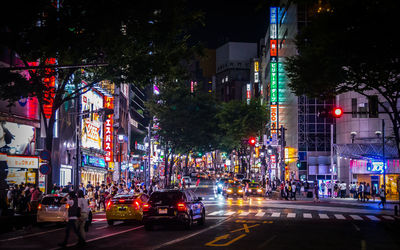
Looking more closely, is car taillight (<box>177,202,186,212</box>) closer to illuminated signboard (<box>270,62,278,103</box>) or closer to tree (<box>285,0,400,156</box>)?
tree (<box>285,0,400,156</box>)

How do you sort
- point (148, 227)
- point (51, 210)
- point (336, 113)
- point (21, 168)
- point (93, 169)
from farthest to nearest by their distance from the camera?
point (93, 169)
point (21, 168)
point (336, 113)
point (51, 210)
point (148, 227)

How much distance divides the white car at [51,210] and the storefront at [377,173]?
3572cm

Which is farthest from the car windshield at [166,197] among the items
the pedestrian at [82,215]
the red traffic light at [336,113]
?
the red traffic light at [336,113]

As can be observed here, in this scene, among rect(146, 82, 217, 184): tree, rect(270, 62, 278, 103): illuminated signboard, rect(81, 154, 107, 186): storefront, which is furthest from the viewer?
rect(270, 62, 278, 103): illuminated signboard

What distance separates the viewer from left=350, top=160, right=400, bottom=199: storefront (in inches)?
2002

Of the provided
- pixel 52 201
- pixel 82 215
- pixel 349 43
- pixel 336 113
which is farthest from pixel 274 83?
pixel 82 215

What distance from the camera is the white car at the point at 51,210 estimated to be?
77.6 ft

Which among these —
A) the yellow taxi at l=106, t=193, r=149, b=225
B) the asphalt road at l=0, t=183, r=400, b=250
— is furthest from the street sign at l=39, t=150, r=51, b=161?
the yellow taxi at l=106, t=193, r=149, b=225

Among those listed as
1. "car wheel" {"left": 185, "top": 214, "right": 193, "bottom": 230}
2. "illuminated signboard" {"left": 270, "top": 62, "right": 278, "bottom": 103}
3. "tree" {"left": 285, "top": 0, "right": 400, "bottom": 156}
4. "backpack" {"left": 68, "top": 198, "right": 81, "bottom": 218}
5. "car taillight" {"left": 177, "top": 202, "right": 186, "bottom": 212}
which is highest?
"illuminated signboard" {"left": 270, "top": 62, "right": 278, "bottom": 103}

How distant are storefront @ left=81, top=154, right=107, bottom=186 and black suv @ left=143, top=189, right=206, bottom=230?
Result: 27.7 meters

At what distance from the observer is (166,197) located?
2197 cm

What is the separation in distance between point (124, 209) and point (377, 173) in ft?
116

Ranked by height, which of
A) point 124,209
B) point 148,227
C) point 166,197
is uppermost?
point 166,197

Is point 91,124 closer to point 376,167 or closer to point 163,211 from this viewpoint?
point 376,167
